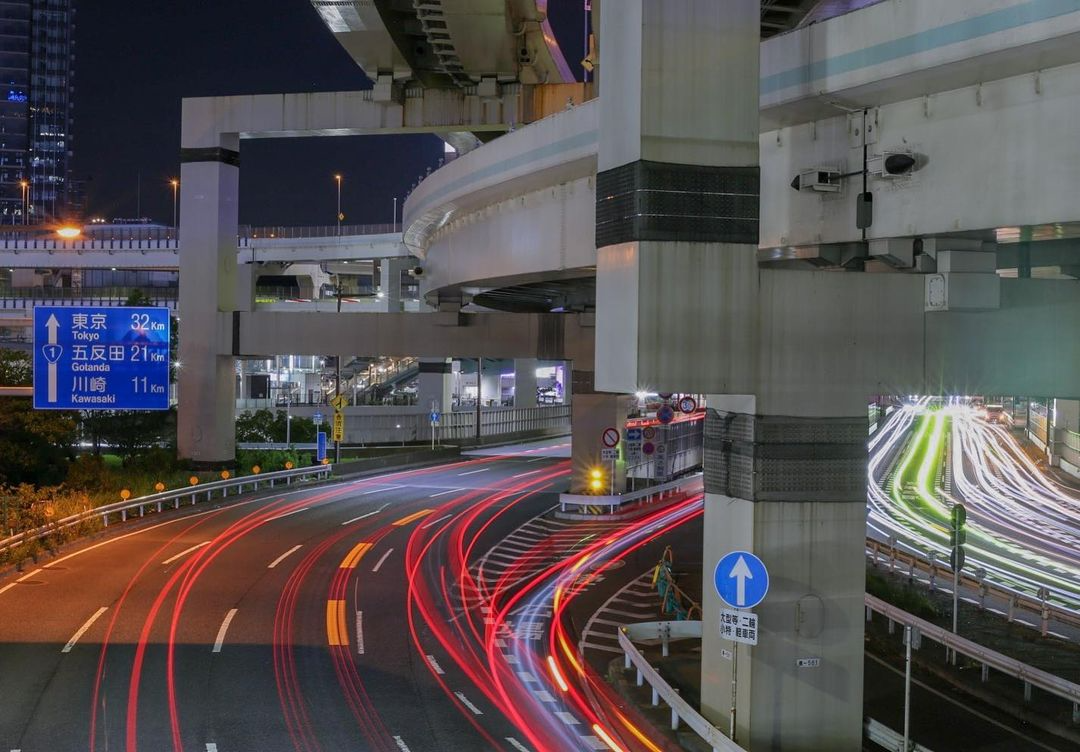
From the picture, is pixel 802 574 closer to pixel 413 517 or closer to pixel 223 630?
pixel 223 630

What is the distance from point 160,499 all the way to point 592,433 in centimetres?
1306

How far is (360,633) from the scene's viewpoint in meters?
17.4

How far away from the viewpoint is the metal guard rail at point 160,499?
24391 mm

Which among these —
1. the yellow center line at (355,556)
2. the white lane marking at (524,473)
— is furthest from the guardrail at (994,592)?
the white lane marking at (524,473)

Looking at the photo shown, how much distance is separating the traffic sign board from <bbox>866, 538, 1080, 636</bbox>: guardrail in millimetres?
9637

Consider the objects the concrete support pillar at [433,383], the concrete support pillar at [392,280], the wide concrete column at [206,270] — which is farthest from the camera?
the concrete support pillar at [392,280]

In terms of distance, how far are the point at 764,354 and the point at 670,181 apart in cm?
197

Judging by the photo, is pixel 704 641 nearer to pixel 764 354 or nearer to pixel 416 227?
pixel 764 354

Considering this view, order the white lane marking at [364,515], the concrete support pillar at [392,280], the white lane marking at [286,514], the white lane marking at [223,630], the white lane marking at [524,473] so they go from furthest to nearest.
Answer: the concrete support pillar at [392,280]
the white lane marking at [524,473]
the white lane marking at [286,514]
the white lane marking at [364,515]
the white lane marking at [223,630]

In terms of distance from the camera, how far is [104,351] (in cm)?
2312

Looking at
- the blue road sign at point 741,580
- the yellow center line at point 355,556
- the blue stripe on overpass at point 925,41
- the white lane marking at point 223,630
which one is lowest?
the yellow center line at point 355,556

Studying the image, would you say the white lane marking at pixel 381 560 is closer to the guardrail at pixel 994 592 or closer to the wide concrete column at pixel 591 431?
the wide concrete column at pixel 591 431

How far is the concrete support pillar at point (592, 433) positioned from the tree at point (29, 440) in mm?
17029

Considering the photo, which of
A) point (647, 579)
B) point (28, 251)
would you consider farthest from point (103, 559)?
point (28, 251)
